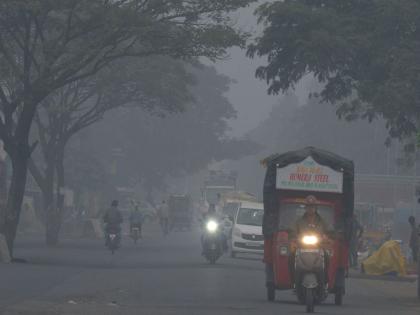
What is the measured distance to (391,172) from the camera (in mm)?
128500

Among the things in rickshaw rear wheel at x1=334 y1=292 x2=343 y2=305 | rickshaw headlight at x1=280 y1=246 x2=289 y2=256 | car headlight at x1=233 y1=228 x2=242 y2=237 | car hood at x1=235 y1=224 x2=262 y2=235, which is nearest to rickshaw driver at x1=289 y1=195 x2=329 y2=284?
rickshaw headlight at x1=280 y1=246 x2=289 y2=256

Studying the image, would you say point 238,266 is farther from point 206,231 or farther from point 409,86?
point 409,86

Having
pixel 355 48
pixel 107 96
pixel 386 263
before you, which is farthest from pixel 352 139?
pixel 386 263

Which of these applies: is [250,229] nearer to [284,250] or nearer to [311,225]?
[284,250]

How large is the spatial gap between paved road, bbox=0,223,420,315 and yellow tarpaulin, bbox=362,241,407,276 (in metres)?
2.86

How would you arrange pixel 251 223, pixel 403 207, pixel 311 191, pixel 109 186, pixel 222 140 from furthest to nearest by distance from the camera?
pixel 222 140, pixel 109 186, pixel 403 207, pixel 251 223, pixel 311 191

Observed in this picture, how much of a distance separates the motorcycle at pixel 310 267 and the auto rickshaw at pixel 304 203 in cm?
135

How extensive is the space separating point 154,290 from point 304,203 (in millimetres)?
3981

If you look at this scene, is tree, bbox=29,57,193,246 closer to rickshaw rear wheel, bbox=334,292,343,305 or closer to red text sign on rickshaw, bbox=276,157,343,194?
red text sign on rickshaw, bbox=276,157,343,194

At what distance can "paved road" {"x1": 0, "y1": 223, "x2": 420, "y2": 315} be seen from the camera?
21.3 meters

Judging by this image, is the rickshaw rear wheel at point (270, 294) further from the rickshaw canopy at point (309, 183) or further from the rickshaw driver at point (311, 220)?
the rickshaw driver at point (311, 220)

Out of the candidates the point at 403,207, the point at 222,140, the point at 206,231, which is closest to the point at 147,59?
the point at 206,231

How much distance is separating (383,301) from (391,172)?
103m

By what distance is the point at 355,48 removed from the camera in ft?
133
